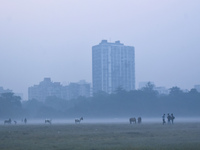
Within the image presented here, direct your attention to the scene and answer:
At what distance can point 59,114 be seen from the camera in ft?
585

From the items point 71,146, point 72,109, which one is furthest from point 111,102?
point 71,146

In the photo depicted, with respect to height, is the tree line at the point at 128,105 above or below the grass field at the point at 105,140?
above

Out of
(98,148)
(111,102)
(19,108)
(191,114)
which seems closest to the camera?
(98,148)

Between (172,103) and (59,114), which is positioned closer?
(172,103)

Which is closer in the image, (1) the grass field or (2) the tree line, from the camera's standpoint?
(1) the grass field

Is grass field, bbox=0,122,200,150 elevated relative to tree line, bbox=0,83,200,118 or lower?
lower

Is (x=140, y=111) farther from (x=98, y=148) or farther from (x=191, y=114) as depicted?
(x=98, y=148)

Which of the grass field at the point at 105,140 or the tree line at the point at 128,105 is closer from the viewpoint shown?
the grass field at the point at 105,140

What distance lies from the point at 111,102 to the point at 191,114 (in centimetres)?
3391

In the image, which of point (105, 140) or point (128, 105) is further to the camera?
point (128, 105)

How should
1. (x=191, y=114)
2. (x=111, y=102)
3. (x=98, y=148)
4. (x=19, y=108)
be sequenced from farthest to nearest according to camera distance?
(x=19, y=108)
(x=111, y=102)
(x=191, y=114)
(x=98, y=148)

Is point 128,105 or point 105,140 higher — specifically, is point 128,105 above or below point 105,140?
above

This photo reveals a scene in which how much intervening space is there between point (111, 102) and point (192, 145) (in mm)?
142289

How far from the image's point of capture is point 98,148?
2372 centimetres
